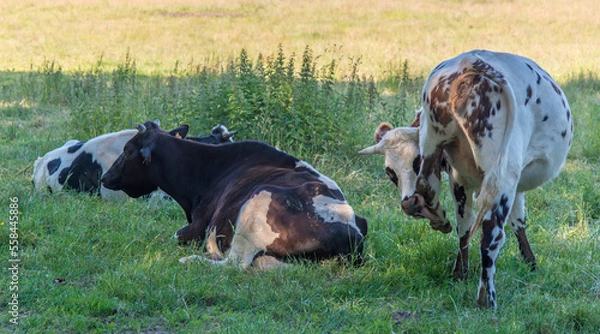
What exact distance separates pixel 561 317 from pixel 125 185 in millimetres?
4075

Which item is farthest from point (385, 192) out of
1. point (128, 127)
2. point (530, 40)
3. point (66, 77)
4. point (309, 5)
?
point (309, 5)

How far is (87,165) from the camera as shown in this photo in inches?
344

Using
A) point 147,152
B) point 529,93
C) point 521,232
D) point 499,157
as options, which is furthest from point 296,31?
point 499,157

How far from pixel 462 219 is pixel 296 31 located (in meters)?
18.4

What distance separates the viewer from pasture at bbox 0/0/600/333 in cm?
535

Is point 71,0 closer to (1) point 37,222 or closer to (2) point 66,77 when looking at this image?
(2) point 66,77

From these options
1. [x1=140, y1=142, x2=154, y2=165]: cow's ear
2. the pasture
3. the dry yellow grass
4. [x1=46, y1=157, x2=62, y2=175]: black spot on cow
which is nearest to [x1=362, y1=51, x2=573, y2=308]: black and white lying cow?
the pasture

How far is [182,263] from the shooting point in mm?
6332

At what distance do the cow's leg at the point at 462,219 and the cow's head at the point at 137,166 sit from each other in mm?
2780

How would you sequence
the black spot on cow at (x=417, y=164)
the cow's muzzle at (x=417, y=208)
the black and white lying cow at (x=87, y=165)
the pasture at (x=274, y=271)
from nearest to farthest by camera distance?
the pasture at (x=274, y=271) < the cow's muzzle at (x=417, y=208) < the black spot on cow at (x=417, y=164) < the black and white lying cow at (x=87, y=165)

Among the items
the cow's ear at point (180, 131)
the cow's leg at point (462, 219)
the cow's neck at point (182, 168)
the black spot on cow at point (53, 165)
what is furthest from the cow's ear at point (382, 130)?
the black spot on cow at point (53, 165)

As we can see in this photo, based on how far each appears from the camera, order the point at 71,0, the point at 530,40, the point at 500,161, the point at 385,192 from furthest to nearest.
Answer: the point at 71,0, the point at 530,40, the point at 385,192, the point at 500,161

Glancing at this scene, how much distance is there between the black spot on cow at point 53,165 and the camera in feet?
28.9

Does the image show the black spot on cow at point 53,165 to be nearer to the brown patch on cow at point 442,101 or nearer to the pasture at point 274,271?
the pasture at point 274,271
